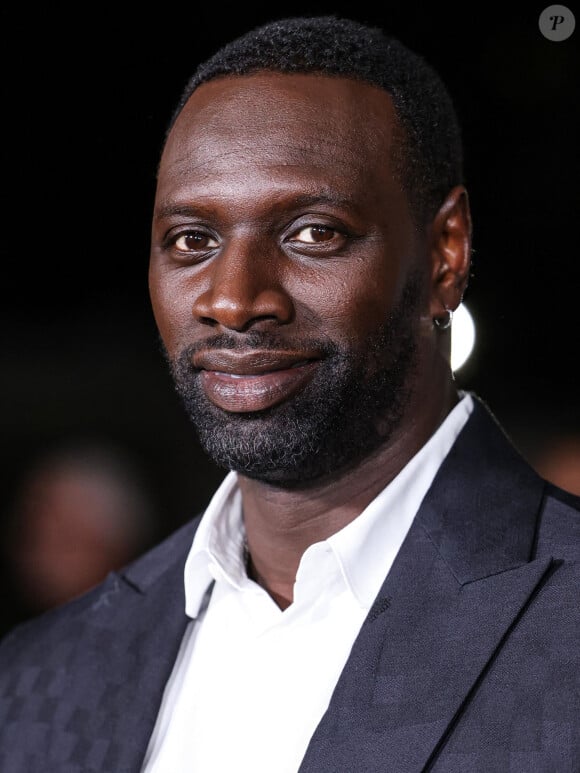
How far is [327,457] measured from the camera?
193 centimetres

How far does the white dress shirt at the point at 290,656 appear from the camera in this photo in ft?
6.16

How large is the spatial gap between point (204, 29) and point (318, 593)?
1717mm

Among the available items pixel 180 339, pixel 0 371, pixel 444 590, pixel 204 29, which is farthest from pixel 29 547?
pixel 444 590

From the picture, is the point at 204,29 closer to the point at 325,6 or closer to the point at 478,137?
the point at 325,6

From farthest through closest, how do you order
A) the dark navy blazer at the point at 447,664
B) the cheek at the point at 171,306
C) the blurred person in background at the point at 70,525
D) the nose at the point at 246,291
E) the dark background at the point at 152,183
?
the blurred person in background at the point at 70,525 < the dark background at the point at 152,183 < the cheek at the point at 171,306 < the nose at the point at 246,291 < the dark navy blazer at the point at 447,664

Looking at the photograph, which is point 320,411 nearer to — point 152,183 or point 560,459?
point 152,183

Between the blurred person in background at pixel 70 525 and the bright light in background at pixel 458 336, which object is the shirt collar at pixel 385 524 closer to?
the bright light in background at pixel 458 336

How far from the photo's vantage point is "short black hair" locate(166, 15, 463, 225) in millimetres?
1995

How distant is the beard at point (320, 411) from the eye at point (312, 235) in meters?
0.18

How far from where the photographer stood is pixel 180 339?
1.98 meters

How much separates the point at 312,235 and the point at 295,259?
5cm
